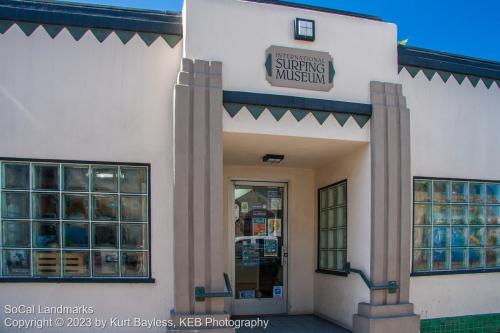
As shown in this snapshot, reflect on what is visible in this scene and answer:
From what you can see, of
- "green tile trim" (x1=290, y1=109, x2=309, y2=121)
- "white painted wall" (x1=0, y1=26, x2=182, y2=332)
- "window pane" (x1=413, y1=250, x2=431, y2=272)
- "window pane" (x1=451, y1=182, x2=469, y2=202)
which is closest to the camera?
"white painted wall" (x1=0, y1=26, x2=182, y2=332)

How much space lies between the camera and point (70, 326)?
17.2 feet

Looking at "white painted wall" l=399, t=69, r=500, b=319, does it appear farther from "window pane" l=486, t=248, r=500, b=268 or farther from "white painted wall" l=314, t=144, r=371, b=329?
"white painted wall" l=314, t=144, r=371, b=329

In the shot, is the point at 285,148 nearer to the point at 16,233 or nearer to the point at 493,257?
the point at 16,233

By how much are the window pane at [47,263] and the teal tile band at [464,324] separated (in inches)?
202

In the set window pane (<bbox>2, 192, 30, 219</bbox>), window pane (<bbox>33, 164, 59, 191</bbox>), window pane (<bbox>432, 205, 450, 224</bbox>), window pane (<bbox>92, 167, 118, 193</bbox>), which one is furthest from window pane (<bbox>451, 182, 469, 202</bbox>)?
window pane (<bbox>2, 192, 30, 219</bbox>)

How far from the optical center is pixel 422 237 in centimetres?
664

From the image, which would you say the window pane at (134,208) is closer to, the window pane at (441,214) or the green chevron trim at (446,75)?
the green chevron trim at (446,75)

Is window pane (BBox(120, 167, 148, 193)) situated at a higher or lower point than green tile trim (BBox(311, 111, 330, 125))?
lower

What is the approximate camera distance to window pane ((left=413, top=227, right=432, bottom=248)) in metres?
6.58

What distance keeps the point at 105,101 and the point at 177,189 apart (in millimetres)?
1480

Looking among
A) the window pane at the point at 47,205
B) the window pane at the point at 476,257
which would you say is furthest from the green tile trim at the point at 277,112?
the window pane at the point at 476,257

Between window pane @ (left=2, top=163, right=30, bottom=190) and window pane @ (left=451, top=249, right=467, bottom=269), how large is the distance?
623cm

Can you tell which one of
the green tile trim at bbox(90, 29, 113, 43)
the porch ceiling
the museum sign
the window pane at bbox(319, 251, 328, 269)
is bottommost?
the window pane at bbox(319, 251, 328, 269)

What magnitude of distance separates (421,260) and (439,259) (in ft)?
1.15
